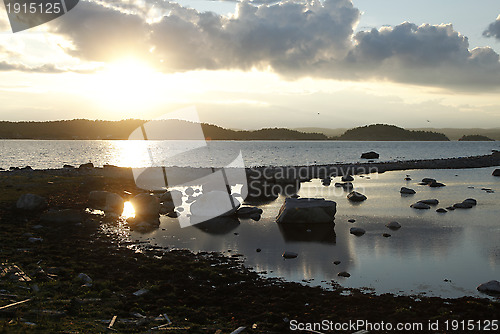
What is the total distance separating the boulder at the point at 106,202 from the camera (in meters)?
29.5

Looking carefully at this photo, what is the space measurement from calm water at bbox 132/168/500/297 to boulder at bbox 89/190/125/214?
537 cm

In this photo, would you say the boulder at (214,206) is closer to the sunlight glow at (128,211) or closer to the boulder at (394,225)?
the sunlight glow at (128,211)

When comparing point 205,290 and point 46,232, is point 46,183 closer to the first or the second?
point 46,232

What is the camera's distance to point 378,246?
19.7 metres

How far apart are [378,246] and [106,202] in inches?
818

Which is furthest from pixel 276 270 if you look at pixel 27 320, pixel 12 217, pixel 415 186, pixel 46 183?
pixel 415 186

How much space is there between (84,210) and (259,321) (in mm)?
21256

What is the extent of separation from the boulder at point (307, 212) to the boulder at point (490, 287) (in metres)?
12.7

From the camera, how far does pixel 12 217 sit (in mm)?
24062

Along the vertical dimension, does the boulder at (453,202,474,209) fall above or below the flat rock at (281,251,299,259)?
below

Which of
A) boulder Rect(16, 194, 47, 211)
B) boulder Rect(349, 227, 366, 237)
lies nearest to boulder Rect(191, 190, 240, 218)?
boulder Rect(349, 227, 366, 237)

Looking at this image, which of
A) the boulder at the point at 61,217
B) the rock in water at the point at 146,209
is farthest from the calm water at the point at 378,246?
the boulder at the point at 61,217

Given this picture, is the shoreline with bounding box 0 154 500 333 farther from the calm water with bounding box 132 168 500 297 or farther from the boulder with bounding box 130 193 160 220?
the boulder with bounding box 130 193 160 220

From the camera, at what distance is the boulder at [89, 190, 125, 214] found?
29487mm
